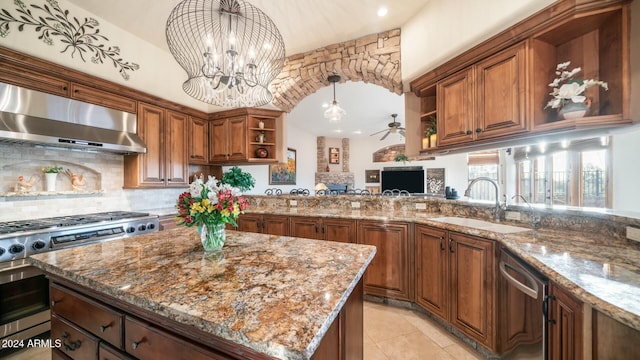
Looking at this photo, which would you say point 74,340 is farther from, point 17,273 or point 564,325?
point 564,325

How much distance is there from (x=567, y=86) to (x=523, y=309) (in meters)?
1.49

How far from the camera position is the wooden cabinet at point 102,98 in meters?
2.56

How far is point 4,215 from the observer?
2.26 metres

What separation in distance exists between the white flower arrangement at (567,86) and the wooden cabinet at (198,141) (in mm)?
4191

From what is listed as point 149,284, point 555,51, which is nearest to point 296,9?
point 555,51

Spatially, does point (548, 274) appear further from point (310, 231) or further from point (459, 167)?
point (459, 167)

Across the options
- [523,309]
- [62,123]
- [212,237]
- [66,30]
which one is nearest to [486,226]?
[523,309]

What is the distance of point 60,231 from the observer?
83.0 inches

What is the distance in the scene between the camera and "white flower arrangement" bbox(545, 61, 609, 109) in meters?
1.51

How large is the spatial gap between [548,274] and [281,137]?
11.3 feet

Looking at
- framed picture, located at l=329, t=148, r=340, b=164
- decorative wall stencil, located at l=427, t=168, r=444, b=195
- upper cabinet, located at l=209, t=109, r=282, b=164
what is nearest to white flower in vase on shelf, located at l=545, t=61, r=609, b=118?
upper cabinet, located at l=209, t=109, r=282, b=164

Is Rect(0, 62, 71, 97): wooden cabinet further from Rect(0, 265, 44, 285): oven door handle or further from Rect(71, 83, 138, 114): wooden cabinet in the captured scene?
Rect(0, 265, 44, 285): oven door handle

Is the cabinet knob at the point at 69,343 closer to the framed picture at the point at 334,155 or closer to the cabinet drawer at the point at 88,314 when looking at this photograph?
the cabinet drawer at the point at 88,314

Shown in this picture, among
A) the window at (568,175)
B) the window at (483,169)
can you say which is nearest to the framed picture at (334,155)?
the window at (483,169)
